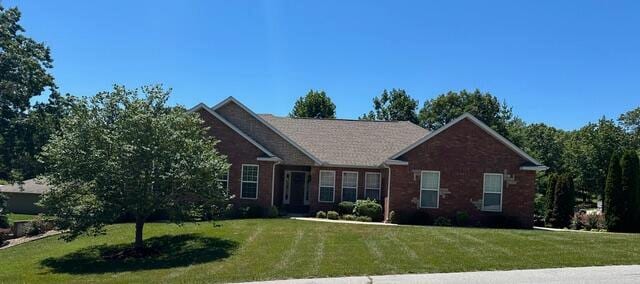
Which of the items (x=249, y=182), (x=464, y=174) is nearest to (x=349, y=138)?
(x=249, y=182)

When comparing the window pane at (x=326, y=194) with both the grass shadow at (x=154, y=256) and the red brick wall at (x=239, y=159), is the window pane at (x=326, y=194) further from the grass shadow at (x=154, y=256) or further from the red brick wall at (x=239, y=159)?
the grass shadow at (x=154, y=256)

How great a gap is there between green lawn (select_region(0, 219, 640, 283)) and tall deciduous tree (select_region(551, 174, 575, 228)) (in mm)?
8636

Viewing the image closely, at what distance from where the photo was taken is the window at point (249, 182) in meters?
29.4

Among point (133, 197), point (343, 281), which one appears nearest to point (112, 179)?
point (133, 197)

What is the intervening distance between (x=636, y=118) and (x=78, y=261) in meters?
65.3

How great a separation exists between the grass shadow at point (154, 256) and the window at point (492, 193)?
45.8 feet

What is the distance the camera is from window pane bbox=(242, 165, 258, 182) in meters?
29.5

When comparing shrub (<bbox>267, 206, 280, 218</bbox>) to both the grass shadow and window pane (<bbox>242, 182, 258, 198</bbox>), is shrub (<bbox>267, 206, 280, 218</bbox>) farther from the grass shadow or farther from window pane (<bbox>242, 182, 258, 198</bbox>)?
the grass shadow

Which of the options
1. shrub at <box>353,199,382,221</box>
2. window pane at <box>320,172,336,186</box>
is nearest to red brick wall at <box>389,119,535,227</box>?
shrub at <box>353,199,382,221</box>

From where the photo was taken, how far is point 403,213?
89.8 ft

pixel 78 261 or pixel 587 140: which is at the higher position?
pixel 587 140

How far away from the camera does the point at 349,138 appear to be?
34406mm

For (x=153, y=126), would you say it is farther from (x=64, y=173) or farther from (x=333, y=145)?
(x=333, y=145)

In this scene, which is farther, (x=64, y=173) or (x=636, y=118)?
(x=636, y=118)
